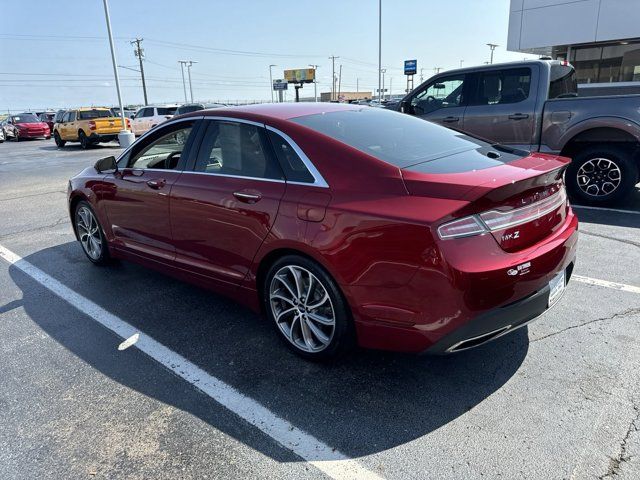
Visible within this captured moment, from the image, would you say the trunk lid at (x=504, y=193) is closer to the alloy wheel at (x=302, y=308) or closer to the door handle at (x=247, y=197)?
the alloy wheel at (x=302, y=308)

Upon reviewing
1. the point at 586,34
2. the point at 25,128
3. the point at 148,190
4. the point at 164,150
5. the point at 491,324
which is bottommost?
the point at 491,324

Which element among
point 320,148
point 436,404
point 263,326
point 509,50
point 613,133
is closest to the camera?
point 436,404

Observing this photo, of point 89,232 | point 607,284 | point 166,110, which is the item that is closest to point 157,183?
point 89,232

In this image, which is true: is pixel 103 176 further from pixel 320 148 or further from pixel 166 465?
pixel 166 465

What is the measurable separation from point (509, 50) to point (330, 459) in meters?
24.1

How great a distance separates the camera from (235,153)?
3.45m

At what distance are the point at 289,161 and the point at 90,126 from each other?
69.8 ft

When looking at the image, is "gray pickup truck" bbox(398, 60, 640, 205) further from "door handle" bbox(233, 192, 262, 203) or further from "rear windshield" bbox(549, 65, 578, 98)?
"door handle" bbox(233, 192, 262, 203)

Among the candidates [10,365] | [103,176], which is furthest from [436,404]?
[103,176]

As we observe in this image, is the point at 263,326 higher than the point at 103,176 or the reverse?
the reverse

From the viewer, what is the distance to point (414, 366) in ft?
9.95

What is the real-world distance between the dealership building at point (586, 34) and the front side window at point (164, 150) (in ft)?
66.5

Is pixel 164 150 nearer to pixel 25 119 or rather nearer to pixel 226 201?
pixel 226 201

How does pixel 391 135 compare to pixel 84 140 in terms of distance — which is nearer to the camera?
pixel 391 135
